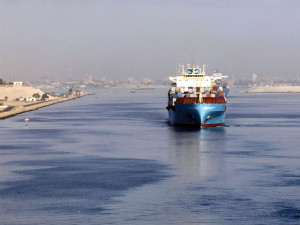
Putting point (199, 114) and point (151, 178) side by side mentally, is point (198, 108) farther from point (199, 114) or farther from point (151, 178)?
point (151, 178)

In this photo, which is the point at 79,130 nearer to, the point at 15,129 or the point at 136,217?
the point at 15,129

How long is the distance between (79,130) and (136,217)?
6166cm

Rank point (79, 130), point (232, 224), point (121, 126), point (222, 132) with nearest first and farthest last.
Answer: point (232, 224) → point (222, 132) → point (79, 130) → point (121, 126)

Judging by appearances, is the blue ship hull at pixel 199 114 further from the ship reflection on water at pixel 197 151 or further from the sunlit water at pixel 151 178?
the sunlit water at pixel 151 178

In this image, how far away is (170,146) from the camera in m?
72.1

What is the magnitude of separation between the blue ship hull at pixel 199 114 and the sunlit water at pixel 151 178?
6.47 metres

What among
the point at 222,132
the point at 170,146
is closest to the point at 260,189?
the point at 170,146

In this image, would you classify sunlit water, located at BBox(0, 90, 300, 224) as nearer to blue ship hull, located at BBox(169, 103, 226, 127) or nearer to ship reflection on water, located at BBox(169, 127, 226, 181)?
ship reflection on water, located at BBox(169, 127, 226, 181)

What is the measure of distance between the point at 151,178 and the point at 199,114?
46.4 meters

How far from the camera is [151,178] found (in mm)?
48500

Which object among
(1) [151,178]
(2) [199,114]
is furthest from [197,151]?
(2) [199,114]

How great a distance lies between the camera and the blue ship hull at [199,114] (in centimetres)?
9331

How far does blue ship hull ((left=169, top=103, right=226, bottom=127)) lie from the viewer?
93312mm

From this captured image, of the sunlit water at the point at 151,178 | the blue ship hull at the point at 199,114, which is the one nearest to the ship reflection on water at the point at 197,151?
the sunlit water at the point at 151,178
